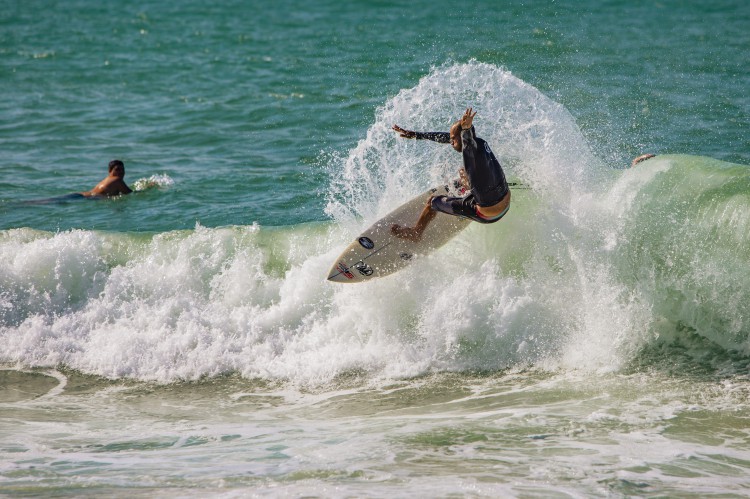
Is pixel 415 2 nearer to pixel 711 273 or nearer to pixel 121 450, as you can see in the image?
pixel 711 273

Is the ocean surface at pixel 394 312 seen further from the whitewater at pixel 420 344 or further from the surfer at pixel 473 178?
the surfer at pixel 473 178

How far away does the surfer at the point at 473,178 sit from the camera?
939 centimetres

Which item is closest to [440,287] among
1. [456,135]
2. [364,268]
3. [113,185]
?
[364,268]

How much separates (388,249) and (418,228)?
412 mm

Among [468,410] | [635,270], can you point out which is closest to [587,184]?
[635,270]

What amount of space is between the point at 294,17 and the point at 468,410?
68.0 feet

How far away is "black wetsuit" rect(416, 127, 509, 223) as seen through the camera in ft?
31.0

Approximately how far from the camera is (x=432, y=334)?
10.4m

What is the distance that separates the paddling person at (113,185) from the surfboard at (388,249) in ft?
19.8

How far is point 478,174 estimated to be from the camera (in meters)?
9.60

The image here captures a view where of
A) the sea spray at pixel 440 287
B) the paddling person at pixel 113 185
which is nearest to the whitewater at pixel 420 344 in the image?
the sea spray at pixel 440 287

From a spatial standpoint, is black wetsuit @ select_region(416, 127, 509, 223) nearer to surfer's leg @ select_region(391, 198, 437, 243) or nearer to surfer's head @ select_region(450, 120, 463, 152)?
surfer's head @ select_region(450, 120, 463, 152)

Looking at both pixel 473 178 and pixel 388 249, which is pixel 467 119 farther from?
pixel 388 249

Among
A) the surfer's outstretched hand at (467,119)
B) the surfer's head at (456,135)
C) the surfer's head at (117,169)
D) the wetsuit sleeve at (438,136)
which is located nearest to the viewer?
the surfer's outstretched hand at (467,119)
